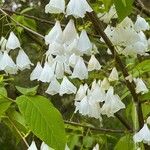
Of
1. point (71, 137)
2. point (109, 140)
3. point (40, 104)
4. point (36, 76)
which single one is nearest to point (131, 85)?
point (40, 104)

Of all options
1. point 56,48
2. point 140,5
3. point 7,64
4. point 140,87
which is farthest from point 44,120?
point 140,5

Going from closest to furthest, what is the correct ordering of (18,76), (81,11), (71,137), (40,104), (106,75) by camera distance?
(81,11) < (40,104) < (106,75) < (71,137) < (18,76)

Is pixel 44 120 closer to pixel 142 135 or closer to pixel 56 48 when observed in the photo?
pixel 56 48

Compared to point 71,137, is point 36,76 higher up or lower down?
higher up

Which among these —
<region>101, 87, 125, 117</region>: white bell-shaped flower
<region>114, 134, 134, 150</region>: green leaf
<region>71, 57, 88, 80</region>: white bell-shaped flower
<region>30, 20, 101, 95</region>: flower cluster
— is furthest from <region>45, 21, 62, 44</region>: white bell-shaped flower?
<region>114, 134, 134, 150</region>: green leaf

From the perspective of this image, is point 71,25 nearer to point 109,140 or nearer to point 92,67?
point 92,67

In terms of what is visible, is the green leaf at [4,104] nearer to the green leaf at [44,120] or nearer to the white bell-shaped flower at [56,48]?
the green leaf at [44,120]
